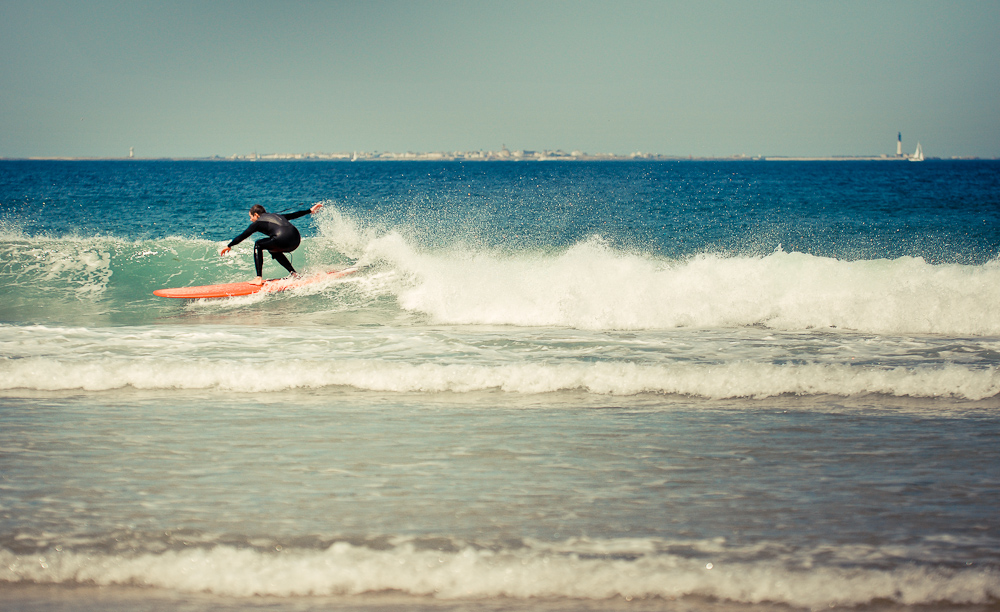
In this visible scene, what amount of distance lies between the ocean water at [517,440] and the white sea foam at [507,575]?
12 millimetres

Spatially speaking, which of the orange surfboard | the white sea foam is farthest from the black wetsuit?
the white sea foam

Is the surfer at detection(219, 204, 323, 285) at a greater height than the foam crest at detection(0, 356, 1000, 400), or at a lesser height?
greater

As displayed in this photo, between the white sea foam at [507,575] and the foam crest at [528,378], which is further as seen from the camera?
the foam crest at [528,378]

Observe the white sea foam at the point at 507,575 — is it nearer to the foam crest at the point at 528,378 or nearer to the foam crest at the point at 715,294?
the foam crest at the point at 528,378

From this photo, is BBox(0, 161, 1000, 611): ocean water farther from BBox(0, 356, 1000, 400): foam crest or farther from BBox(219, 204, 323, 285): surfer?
BBox(219, 204, 323, 285): surfer

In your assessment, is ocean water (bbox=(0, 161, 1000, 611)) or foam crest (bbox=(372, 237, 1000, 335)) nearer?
ocean water (bbox=(0, 161, 1000, 611))

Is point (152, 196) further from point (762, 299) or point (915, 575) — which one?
point (915, 575)

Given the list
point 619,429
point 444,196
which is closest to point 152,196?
point 444,196

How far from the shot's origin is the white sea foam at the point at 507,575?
2812 millimetres

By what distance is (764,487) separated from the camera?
382 centimetres

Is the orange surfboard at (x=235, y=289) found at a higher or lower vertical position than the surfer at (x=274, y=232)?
lower

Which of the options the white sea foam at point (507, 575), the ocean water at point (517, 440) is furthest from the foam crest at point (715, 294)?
the white sea foam at point (507, 575)

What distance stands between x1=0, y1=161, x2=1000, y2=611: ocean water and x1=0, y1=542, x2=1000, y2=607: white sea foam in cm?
1

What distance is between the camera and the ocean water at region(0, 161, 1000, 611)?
9.57 ft
